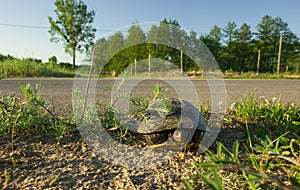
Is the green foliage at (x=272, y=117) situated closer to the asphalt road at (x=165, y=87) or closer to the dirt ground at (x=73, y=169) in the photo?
the asphalt road at (x=165, y=87)

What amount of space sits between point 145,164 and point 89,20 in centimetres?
2253

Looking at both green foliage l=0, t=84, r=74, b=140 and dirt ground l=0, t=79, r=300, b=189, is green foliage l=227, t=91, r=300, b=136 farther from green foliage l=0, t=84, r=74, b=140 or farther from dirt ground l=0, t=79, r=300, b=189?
green foliage l=0, t=84, r=74, b=140

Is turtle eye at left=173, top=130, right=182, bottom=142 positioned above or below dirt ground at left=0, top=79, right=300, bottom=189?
above

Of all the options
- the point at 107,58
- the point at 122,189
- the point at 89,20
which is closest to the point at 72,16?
the point at 89,20

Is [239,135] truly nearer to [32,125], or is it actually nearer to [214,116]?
[214,116]

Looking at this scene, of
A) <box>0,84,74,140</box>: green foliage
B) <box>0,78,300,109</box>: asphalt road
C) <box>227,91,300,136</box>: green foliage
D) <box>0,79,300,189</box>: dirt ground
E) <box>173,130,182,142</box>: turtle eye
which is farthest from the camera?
<box>0,78,300,109</box>: asphalt road

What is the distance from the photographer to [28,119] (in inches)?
69.2

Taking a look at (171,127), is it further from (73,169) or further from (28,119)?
(28,119)

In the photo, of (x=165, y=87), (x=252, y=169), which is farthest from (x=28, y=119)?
(x=165, y=87)

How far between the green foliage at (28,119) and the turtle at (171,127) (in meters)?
0.63

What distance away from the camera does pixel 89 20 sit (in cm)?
2170

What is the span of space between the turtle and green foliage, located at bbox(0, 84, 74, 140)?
0.63 m

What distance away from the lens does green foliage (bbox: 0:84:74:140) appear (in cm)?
167

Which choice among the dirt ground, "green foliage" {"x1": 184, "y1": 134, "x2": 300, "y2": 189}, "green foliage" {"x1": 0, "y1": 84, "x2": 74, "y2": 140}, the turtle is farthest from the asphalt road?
"green foliage" {"x1": 184, "y1": 134, "x2": 300, "y2": 189}
